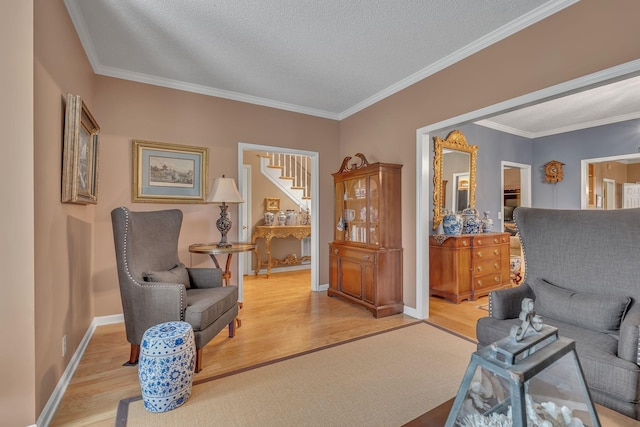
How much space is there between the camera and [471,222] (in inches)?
163

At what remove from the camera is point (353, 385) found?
1.96m

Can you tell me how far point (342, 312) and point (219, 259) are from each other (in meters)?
1.63

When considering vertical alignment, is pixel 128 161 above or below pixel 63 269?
above

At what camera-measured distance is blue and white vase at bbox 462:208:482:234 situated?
413 cm

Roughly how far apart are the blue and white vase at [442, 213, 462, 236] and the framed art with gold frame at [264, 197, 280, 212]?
3095 mm

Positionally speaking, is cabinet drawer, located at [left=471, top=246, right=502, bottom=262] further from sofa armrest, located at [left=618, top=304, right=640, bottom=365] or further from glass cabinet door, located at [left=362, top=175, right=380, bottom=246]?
sofa armrest, located at [left=618, top=304, right=640, bottom=365]

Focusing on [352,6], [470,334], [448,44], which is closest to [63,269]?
[352,6]

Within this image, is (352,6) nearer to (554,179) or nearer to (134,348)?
(134,348)

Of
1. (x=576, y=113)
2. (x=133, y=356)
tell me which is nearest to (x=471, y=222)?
(x=576, y=113)

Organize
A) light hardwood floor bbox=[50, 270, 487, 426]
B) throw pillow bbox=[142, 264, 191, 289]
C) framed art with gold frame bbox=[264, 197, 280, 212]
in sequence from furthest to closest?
framed art with gold frame bbox=[264, 197, 280, 212]
throw pillow bbox=[142, 264, 191, 289]
light hardwood floor bbox=[50, 270, 487, 426]

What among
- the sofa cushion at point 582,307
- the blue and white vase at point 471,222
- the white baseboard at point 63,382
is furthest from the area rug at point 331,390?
the blue and white vase at point 471,222

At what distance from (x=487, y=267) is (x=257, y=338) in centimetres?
323

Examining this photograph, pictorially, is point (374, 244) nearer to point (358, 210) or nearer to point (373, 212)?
point (373, 212)

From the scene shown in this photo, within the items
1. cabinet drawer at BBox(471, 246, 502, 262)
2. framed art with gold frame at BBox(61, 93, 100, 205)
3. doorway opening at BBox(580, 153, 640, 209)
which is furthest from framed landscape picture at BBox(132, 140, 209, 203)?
doorway opening at BBox(580, 153, 640, 209)
